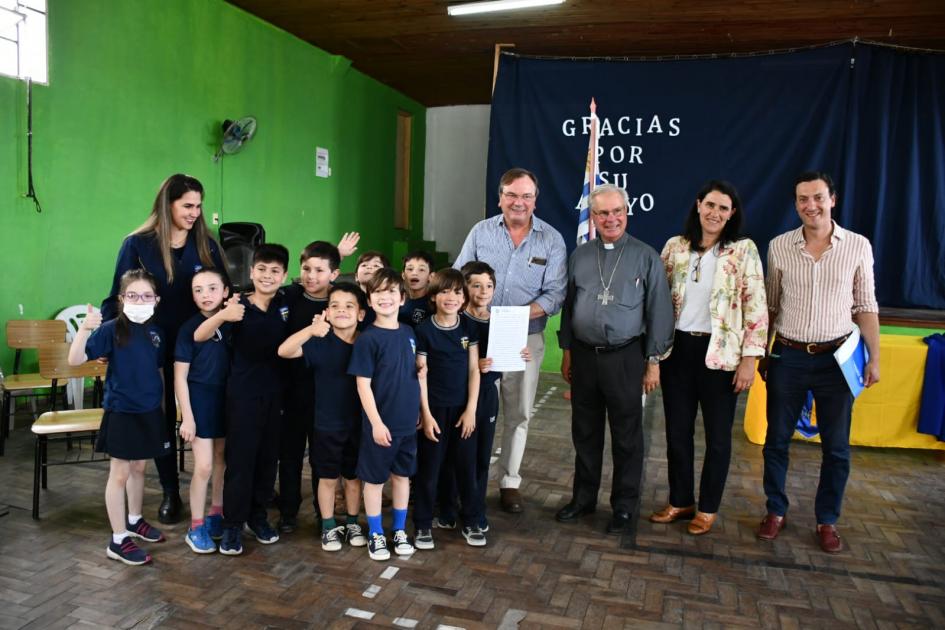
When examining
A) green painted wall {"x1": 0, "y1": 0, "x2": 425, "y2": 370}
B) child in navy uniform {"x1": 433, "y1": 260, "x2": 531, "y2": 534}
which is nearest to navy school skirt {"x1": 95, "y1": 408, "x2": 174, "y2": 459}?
child in navy uniform {"x1": 433, "y1": 260, "x2": 531, "y2": 534}

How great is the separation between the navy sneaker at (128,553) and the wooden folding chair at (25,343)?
6.56 ft

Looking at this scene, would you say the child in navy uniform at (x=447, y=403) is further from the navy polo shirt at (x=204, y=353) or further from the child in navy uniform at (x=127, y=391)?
the child in navy uniform at (x=127, y=391)

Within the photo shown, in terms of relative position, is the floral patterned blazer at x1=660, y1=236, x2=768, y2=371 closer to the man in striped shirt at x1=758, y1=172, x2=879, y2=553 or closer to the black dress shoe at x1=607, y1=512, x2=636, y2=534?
the man in striped shirt at x1=758, y1=172, x2=879, y2=553

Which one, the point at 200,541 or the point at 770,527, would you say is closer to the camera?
the point at 200,541

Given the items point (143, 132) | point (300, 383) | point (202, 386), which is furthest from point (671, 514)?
point (143, 132)

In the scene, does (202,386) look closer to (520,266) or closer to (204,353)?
(204,353)

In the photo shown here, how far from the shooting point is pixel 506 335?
2.87 metres

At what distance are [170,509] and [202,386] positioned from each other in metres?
0.70

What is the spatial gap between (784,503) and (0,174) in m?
5.11

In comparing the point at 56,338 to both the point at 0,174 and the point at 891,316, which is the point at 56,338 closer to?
the point at 0,174

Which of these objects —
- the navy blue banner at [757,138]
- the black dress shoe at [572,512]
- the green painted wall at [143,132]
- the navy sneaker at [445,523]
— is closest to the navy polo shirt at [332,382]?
the navy sneaker at [445,523]

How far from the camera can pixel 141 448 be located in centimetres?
263

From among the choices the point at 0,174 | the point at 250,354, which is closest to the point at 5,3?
the point at 0,174

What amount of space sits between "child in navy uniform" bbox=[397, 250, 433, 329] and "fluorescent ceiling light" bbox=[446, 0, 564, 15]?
3.97 m
